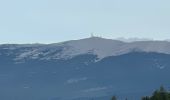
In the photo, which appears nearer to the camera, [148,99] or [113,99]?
[148,99]

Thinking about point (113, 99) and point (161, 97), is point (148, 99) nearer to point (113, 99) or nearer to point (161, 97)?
point (161, 97)

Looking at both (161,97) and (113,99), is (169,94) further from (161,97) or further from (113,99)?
(113,99)

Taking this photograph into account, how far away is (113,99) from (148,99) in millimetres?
7889

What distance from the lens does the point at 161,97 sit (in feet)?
257

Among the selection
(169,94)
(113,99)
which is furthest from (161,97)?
(113,99)

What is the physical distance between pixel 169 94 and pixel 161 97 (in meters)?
2.51

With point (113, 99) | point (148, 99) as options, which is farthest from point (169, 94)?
point (113, 99)

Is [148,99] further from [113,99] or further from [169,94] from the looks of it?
[113,99]

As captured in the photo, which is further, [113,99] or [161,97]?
[113,99]

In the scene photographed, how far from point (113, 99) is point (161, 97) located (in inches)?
411

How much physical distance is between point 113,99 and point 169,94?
350 inches

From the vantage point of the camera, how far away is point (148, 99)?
80.8m

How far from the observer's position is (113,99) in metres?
88.0
